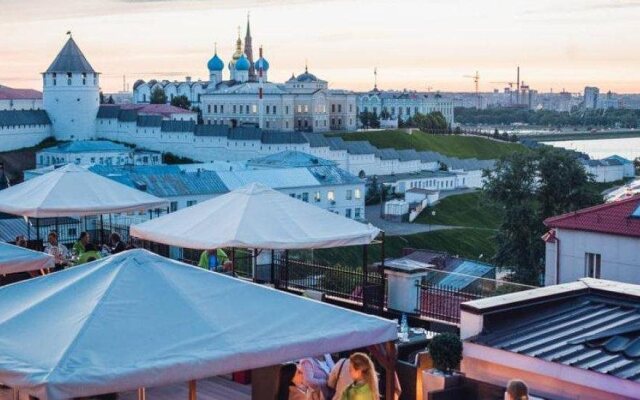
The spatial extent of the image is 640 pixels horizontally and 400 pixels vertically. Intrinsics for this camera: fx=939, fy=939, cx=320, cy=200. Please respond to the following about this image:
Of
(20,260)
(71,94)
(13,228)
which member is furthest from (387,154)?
(20,260)

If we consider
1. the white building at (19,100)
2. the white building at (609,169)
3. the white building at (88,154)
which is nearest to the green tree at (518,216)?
the white building at (88,154)

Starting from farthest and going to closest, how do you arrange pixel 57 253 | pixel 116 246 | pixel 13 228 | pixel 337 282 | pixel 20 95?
1. pixel 20 95
2. pixel 13 228
3. pixel 116 246
4. pixel 57 253
5. pixel 337 282

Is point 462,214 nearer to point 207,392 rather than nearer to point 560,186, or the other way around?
point 560,186

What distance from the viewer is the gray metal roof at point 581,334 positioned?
7.08 meters

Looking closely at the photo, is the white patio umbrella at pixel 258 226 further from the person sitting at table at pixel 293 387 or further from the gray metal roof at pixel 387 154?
the gray metal roof at pixel 387 154

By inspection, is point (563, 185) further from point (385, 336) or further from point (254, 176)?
point (385, 336)

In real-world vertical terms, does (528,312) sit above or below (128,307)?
below

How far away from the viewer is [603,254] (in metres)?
22.4

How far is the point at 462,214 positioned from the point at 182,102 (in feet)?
179

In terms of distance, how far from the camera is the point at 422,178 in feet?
289

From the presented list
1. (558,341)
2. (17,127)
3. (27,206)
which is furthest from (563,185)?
(17,127)

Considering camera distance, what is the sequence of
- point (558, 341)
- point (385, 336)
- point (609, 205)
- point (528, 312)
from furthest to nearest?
1. point (609, 205)
2. point (528, 312)
3. point (558, 341)
4. point (385, 336)

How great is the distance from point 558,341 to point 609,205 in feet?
52.0

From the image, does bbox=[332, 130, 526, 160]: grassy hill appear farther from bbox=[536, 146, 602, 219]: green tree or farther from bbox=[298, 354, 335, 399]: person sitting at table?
bbox=[298, 354, 335, 399]: person sitting at table
